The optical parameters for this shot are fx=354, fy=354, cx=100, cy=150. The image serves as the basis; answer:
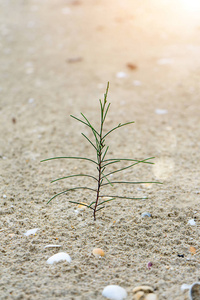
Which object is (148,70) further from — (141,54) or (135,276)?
(135,276)

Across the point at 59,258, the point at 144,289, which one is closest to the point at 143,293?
the point at 144,289

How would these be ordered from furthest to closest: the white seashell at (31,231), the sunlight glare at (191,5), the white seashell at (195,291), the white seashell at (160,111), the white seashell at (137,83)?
the sunlight glare at (191,5) < the white seashell at (137,83) < the white seashell at (160,111) < the white seashell at (31,231) < the white seashell at (195,291)

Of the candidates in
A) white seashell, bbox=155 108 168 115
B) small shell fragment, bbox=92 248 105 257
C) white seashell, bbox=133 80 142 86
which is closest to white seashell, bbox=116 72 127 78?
white seashell, bbox=133 80 142 86

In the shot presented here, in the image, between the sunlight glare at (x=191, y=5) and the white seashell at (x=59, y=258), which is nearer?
the white seashell at (x=59, y=258)

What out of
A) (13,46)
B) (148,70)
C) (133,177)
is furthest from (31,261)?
(13,46)

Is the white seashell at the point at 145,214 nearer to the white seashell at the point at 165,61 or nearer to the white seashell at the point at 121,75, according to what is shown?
the white seashell at the point at 121,75

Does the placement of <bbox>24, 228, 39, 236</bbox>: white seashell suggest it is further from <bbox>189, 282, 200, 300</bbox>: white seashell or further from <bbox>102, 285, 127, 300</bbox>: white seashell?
<bbox>189, 282, 200, 300</bbox>: white seashell

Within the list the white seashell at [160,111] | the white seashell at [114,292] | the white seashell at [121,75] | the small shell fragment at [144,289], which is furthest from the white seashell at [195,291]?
the white seashell at [121,75]
